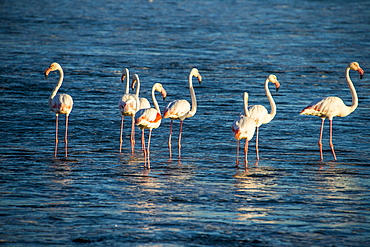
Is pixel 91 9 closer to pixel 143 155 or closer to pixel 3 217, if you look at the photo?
pixel 143 155

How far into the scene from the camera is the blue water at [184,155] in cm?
717

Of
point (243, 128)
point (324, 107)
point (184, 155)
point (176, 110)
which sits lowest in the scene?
point (184, 155)

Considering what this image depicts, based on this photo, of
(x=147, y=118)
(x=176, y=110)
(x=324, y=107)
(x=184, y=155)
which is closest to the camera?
(x=147, y=118)

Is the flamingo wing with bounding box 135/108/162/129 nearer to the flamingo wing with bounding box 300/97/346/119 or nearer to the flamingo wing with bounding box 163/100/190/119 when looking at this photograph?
the flamingo wing with bounding box 163/100/190/119

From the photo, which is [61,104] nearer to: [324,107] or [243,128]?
[243,128]

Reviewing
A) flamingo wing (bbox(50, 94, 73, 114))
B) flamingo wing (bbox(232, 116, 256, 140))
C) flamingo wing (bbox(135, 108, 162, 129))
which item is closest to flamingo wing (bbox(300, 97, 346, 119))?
flamingo wing (bbox(232, 116, 256, 140))

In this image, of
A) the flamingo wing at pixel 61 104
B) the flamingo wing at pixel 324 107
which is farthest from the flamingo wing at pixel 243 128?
the flamingo wing at pixel 61 104

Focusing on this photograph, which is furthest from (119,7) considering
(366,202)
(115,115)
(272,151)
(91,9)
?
(366,202)

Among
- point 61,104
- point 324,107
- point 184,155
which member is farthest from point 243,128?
point 61,104

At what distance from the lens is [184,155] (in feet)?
34.1

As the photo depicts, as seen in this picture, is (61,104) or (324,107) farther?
(324,107)

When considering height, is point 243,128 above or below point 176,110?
below

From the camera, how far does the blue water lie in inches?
282

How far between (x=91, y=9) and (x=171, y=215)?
3096 cm
